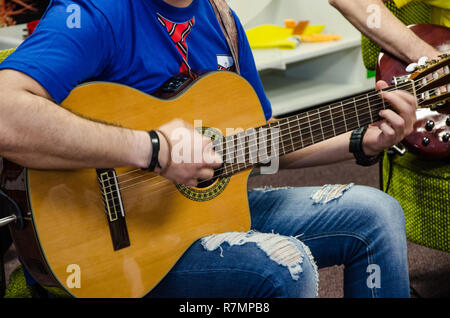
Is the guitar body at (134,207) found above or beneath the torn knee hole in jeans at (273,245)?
above

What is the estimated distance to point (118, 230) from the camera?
956mm

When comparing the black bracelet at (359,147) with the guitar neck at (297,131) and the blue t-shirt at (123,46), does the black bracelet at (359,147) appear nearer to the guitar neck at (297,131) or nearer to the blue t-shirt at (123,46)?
the guitar neck at (297,131)

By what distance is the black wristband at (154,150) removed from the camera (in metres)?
0.93

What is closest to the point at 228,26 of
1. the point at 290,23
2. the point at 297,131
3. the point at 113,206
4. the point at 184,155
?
the point at 297,131

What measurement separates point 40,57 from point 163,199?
1.09ft

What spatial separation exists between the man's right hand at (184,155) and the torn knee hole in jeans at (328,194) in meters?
0.26

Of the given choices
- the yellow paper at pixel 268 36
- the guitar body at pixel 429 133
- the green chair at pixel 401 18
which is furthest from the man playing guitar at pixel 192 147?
the yellow paper at pixel 268 36

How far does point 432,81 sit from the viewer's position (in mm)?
1206

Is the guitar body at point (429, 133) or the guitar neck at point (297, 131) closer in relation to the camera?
the guitar neck at point (297, 131)

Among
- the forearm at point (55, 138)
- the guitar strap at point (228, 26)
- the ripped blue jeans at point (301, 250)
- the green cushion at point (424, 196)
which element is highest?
the guitar strap at point (228, 26)

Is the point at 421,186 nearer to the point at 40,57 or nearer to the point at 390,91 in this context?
the point at 390,91

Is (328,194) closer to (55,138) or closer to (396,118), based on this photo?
(396,118)

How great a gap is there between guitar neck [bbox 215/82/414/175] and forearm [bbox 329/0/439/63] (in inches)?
8.6

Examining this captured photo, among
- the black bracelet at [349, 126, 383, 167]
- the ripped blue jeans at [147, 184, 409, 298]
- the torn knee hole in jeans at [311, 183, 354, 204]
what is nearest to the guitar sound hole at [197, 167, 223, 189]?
the ripped blue jeans at [147, 184, 409, 298]
